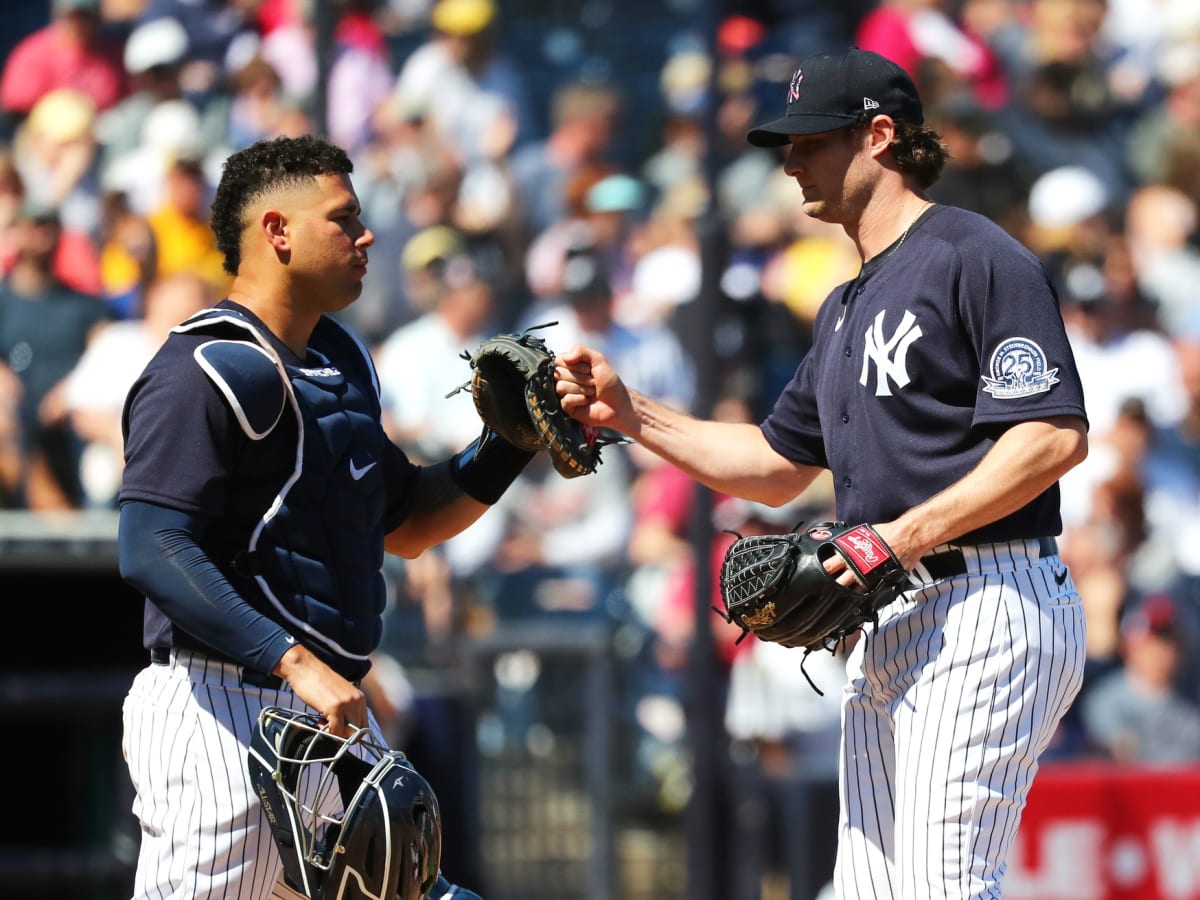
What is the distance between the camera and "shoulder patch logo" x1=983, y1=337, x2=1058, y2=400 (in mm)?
3477

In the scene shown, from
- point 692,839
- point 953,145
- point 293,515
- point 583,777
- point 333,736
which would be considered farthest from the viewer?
point 953,145

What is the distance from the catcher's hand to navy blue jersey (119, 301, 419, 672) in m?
0.96

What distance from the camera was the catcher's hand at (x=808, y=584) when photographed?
346cm

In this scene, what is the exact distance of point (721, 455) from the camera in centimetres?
422

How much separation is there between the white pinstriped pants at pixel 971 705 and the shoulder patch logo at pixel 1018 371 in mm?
333

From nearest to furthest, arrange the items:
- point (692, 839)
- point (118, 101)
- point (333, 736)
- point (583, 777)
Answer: point (333, 736) < point (692, 839) < point (583, 777) < point (118, 101)

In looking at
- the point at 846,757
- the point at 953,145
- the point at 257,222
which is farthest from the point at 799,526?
the point at 953,145

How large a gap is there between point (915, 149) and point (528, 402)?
102 cm

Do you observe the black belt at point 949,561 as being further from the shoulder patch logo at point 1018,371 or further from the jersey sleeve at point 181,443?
the jersey sleeve at point 181,443

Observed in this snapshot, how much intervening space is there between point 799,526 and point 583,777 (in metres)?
3.94

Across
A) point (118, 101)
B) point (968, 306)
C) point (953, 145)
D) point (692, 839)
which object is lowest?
point (692, 839)

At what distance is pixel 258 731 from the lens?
3.47 metres

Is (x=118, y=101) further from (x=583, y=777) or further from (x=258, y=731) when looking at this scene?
(x=258, y=731)

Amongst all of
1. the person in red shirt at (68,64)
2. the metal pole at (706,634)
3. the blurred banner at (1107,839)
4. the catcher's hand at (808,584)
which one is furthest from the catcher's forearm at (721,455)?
the person in red shirt at (68,64)
